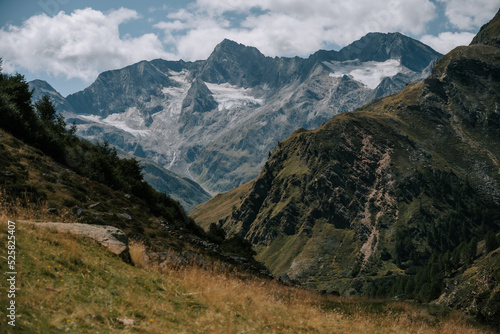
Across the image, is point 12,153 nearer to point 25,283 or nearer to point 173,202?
point 25,283

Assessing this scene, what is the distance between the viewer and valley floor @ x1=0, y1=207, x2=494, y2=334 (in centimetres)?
1112

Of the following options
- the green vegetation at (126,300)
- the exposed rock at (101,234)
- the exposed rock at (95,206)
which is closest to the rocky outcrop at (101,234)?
the exposed rock at (101,234)

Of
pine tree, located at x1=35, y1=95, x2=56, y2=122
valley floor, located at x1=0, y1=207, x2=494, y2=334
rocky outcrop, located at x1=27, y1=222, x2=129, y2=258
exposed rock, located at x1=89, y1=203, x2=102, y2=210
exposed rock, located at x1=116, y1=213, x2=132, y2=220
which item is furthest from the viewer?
pine tree, located at x1=35, y1=95, x2=56, y2=122

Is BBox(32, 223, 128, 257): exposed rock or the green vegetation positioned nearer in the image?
the green vegetation

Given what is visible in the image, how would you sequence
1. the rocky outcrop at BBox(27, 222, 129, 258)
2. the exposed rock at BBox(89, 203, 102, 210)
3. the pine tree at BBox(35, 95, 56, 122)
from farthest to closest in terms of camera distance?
the pine tree at BBox(35, 95, 56, 122) → the exposed rock at BBox(89, 203, 102, 210) → the rocky outcrop at BBox(27, 222, 129, 258)

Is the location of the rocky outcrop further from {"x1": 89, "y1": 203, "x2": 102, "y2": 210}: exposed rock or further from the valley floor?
{"x1": 89, "y1": 203, "x2": 102, "y2": 210}: exposed rock

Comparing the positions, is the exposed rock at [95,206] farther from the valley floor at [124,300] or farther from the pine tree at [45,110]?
the pine tree at [45,110]

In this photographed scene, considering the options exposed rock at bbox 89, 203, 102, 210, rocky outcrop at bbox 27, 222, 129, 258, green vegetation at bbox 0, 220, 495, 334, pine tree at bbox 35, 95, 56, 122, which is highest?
pine tree at bbox 35, 95, 56, 122

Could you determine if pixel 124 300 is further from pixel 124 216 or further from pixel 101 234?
pixel 124 216

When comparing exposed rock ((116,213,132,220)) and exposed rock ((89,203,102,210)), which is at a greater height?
exposed rock ((89,203,102,210))

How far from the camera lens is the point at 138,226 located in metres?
30.7

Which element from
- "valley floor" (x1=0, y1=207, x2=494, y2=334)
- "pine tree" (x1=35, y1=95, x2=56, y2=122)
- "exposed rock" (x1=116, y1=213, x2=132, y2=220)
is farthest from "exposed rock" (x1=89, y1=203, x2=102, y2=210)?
"pine tree" (x1=35, y1=95, x2=56, y2=122)

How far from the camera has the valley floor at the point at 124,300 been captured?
11.1m

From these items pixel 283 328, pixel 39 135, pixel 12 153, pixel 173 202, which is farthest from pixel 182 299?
pixel 173 202
